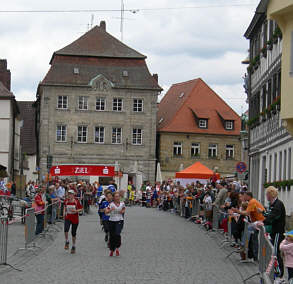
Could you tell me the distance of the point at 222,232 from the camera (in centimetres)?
2786

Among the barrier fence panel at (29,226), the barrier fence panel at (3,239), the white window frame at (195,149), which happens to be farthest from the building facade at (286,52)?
the white window frame at (195,149)

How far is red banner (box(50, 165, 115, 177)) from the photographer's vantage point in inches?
1995

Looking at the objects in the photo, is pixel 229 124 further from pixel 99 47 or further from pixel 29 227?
pixel 29 227

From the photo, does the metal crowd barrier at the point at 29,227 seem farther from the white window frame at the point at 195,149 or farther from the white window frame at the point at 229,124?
the white window frame at the point at 229,124

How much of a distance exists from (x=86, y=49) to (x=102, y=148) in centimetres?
956

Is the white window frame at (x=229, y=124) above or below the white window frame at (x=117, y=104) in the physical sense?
below

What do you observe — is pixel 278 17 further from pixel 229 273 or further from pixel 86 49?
pixel 86 49

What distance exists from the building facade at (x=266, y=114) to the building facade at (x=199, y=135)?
34.2 meters

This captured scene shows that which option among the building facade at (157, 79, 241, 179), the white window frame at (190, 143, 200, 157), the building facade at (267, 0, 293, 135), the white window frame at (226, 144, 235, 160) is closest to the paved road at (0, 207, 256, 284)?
the building facade at (267, 0, 293, 135)

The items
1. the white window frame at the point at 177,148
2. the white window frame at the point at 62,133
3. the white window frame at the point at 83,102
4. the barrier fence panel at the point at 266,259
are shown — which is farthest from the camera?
A: the white window frame at the point at 177,148

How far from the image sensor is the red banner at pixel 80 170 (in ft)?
166

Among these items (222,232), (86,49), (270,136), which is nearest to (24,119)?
(86,49)

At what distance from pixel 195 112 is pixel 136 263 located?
6765 centimetres

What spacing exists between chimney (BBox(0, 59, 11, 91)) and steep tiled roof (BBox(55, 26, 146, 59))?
10790 millimetres
